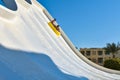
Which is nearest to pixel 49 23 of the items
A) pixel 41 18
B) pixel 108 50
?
pixel 41 18

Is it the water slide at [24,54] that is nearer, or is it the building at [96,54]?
the water slide at [24,54]

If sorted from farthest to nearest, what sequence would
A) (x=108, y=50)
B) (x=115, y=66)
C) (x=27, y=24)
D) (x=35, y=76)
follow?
(x=108, y=50), (x=115, y=66), (x=27, y=24), (x=35, y=76)

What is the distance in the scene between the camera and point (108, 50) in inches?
1833

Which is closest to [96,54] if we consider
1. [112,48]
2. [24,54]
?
[112,48]

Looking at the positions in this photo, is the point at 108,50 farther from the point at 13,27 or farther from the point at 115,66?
the point at 13,27

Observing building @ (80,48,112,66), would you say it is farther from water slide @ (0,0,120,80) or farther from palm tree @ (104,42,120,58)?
water slide @ (0,0,120,80)

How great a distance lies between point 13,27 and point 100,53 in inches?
2006

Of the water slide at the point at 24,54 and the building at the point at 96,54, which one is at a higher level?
the building at the point at 96,54

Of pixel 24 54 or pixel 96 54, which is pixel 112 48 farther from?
pixel 24 54

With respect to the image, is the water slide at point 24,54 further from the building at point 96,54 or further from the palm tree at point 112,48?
the building at point 96,54

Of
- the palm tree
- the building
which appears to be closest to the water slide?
the palm tree

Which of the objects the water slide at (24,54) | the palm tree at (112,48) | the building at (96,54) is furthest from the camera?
the building at (96,54)

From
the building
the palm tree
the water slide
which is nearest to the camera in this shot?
the water slide

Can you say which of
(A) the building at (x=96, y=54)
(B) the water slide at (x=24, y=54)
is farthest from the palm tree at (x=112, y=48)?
(B) the water slide at (x=24, y=54)
